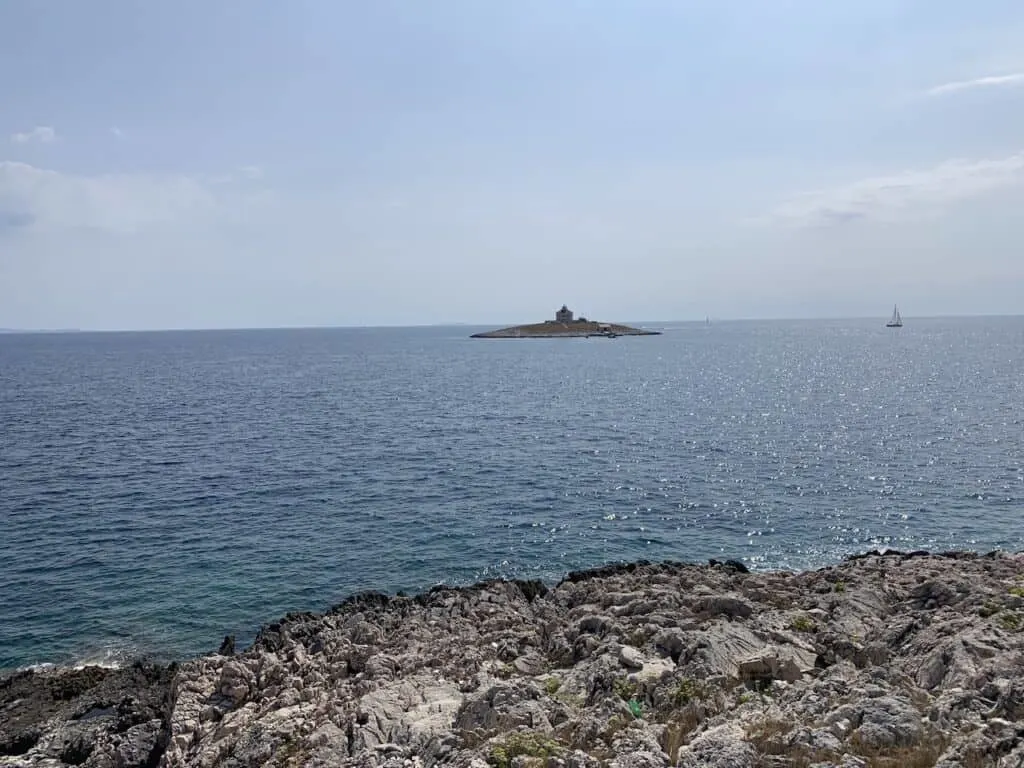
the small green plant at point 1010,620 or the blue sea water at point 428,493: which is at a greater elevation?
the small green plant at point 1010,620

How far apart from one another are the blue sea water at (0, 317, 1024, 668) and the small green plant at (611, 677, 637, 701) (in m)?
15.9

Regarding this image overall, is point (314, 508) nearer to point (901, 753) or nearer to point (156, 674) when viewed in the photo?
point (156, 674)

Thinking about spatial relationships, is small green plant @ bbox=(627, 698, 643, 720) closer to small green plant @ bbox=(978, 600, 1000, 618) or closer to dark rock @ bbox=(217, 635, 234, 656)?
small green plant @ bbox=(978, 600, 1000, 618)

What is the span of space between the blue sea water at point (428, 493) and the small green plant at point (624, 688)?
52.2 feet

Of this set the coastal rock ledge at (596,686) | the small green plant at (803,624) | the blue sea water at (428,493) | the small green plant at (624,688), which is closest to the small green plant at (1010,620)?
the coastal rock ledge at (596,686)

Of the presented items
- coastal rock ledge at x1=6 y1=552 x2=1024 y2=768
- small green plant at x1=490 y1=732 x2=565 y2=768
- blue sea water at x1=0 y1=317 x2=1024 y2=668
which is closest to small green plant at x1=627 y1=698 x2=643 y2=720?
coastal rock ledge at x1=6 y1=552 x2=1024 y2=768

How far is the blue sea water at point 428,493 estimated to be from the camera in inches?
1260

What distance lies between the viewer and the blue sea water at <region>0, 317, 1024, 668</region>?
3200 centimetres

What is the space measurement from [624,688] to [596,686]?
782 mm

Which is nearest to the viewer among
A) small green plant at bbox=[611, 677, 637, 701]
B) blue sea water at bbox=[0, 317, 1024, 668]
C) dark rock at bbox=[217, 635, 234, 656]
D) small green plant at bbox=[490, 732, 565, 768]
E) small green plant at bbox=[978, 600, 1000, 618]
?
small green plant at bbox=[490, 732, 565, 768]

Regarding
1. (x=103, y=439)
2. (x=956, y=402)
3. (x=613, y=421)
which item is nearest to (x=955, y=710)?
(x=613, y=421)

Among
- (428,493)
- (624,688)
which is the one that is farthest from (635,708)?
(428,493)

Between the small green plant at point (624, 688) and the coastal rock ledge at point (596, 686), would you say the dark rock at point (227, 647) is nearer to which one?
the coastal rock ledge at point (596, 686)

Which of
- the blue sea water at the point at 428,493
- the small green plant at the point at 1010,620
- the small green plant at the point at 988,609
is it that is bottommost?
the blue sea water at the point at 428,493
